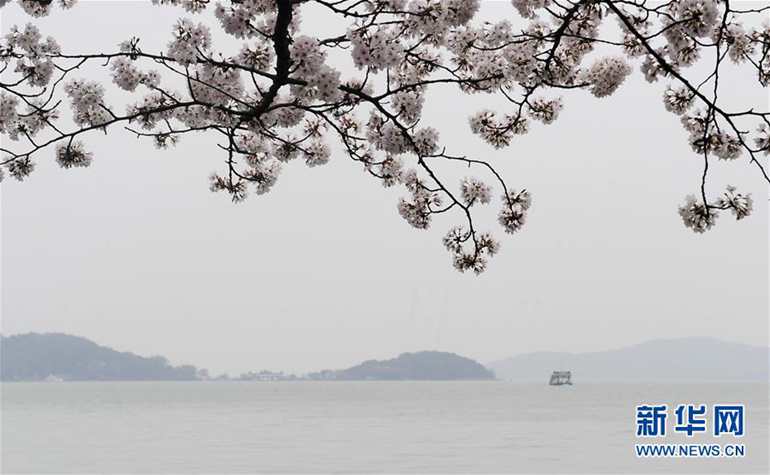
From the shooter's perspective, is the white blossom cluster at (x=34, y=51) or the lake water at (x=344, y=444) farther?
the lake water at (x=344, y=444)

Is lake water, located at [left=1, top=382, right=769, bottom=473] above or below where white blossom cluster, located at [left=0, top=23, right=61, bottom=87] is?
below

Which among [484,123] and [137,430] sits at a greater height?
[484,123]

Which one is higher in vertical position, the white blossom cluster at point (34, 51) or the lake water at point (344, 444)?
the white blossom cluster at point (34, 51)

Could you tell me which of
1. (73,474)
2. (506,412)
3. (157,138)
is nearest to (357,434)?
(73,474)

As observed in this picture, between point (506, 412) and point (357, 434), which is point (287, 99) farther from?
point (506, 412)

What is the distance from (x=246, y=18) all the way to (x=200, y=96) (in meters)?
1.34

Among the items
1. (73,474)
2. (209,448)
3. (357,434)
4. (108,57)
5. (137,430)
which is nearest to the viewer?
(108,57)

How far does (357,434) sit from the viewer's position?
69.4 m

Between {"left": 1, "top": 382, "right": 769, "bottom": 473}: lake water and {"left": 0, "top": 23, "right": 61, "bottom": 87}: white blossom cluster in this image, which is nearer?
{"left": 0, "top": 23, "right": 61, "bottom": 87}: white blossom cluster

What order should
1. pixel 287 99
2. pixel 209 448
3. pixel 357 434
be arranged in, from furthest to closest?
pixel 357 434 → pixel 209 448 → pixel 287 99

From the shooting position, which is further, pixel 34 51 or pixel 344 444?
pixel 344 444

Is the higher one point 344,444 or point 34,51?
point 34,51

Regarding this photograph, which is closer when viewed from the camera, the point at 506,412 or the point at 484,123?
the point at 484,123

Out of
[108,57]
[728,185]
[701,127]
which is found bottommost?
[728,185]
